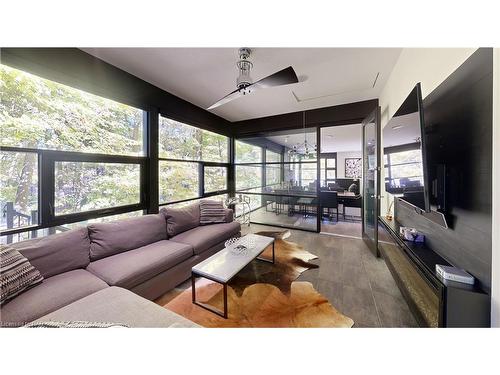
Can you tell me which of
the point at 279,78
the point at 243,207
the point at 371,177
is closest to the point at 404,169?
the point at 279,78

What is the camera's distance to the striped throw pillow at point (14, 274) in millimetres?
1141

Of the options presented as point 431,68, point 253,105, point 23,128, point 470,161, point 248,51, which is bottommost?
point 470,161

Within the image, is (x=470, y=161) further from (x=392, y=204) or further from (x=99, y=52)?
(x=99, y=52)

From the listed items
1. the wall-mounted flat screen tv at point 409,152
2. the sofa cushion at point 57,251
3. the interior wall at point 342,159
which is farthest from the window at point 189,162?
the interior wall at point 342,159

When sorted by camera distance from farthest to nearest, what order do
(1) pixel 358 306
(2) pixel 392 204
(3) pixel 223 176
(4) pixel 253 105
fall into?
1. (3) pixel 223 176
2. (4) pixel 253 105
3. (2) pixel 392 204
4. (1) pixel 358 306

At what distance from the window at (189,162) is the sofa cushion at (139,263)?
120 centimetres

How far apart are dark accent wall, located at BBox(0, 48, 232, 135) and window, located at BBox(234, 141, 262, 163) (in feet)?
6.11

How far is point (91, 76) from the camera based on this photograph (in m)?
2.02

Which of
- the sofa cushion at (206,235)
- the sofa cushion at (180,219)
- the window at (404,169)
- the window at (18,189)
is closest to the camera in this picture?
the window at (404,169)

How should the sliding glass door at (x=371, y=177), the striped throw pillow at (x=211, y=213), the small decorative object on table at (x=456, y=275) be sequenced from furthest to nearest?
the striped throw pillow at (x=211, y=213), the sliding glass door at (x=371, y=177), the small decorative object on table at (x=456, y=275)

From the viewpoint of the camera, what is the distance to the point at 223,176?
4.62 m

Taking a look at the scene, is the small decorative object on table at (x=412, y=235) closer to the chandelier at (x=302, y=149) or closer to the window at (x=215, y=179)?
the chandelier at (x=302, y=149)

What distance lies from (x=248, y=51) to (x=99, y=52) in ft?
5.49
